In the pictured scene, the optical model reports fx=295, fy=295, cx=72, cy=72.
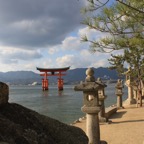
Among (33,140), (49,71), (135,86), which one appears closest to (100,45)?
(33,140)

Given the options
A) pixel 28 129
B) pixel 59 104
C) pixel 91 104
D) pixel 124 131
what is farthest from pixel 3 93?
pixel 59 104

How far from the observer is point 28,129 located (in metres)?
1.89

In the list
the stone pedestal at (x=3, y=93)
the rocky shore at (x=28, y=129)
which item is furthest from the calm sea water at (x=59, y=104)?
the stone pedestal at (x=3, y=93)

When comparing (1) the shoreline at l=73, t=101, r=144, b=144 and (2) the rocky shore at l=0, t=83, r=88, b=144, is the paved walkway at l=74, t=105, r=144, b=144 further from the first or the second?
(2) the rocky shore at l=0, t=83, r=88, b=144

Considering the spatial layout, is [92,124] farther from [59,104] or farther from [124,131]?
[59,104]

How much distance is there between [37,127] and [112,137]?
891 cm

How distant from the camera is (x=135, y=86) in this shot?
77.0 ft

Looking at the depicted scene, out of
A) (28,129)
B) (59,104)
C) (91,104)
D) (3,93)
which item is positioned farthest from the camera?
(59,104)

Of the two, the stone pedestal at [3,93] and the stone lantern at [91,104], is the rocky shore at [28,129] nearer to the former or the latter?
the stone pedestal at [3,93]

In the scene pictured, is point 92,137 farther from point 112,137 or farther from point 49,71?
point 49,71

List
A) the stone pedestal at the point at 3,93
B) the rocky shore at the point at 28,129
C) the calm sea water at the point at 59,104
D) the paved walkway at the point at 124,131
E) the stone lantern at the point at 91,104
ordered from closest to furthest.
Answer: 1. the rocky shore at the point at 28,129
2. the stone pedestal at the point at 3,93
3. the stone lantern at the point at 91,104
4. the paved walkway at the point at 124,131
5. the calm sea water at the point at 59,104

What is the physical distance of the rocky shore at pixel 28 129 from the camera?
1.71m

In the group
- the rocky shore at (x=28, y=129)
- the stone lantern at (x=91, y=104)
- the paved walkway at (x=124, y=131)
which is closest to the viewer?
the rocky shore at (x=28, y=129)

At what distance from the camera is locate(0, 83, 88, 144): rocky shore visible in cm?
171
